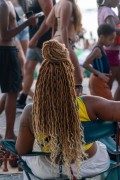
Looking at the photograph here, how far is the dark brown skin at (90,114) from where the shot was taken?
307cm

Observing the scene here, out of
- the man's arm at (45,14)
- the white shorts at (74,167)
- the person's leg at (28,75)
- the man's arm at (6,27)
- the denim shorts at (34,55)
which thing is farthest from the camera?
the person's leg at (28,75)

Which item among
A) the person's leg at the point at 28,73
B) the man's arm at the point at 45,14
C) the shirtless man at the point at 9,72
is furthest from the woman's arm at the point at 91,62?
the person's leg at the point at 28,73

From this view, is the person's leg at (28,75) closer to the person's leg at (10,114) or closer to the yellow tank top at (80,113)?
the person's leg at (10,114)

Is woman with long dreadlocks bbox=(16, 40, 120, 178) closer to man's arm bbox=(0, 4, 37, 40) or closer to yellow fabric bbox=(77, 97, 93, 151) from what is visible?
yellow fabric bbox=(77, 97, 93, 151)

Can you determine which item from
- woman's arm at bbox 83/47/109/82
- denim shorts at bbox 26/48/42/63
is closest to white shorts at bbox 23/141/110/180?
woman's arm at bbox 83/47/109/82

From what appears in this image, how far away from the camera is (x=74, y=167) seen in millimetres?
Result: 3141

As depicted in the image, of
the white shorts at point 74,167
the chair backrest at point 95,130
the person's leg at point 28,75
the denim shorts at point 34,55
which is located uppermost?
the chair backrest at point 95,130

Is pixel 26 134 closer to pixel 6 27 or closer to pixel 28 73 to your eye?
pixel 6 27

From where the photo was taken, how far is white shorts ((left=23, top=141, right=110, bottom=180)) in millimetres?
3180

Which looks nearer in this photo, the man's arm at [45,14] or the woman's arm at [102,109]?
the woman's arm at [102,109]

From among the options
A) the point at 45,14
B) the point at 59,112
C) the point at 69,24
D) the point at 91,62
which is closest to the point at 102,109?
the point at 59,112

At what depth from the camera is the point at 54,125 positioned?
301 cm

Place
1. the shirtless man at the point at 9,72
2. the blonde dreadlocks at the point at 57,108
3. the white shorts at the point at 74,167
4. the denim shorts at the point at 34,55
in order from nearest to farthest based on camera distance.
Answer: the blonde dreadlocks at the point at 57,108 → the white shorts at the point at 74,167 → the shirtless man at the point at 9,72 → the denim shorts at the point at 34,55

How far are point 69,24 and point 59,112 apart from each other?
3.01 m
